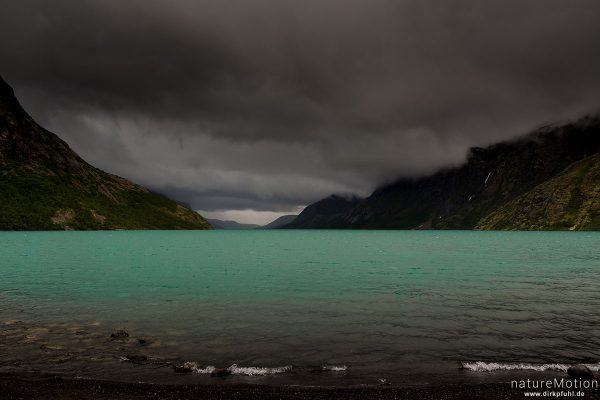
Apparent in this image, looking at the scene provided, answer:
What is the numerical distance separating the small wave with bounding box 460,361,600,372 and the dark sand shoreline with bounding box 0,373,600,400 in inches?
88.4

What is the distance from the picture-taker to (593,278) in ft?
176

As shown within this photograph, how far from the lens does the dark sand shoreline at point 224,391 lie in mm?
15063

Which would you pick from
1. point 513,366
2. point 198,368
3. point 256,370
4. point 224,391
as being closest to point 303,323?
point 256,370

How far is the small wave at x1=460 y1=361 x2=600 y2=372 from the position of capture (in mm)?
18859

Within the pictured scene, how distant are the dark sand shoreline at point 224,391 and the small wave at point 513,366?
7.37 feet

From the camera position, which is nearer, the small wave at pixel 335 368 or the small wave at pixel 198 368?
the small wave at pixel 198 368

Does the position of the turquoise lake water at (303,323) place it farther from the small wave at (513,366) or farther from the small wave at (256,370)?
the small wave at (513,366)

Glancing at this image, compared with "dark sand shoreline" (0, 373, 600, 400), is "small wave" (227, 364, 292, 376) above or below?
below

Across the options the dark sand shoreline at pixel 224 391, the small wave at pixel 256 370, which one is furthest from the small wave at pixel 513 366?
the small wave at pixel 256 370

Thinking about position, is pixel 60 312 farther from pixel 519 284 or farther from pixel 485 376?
pixel 519 284

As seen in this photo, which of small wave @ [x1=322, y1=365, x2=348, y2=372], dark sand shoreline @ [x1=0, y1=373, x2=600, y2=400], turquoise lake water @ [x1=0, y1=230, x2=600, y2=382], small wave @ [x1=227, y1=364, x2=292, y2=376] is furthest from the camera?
turquoise lake water @ [x1=0, y1=230, x2=600, y2=382]

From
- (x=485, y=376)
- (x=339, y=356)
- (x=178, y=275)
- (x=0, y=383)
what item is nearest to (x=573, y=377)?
(x=485, y=376)

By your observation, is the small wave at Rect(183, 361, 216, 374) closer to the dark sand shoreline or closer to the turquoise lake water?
the turquoise lake water

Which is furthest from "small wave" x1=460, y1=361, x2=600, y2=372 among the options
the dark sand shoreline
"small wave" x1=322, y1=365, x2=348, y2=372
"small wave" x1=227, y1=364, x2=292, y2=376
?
"small wave" x1=227, y1=364, x2=292, y2=376
